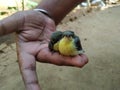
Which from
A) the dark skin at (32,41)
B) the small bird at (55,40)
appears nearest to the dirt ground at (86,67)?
the dark skin at (32,41)

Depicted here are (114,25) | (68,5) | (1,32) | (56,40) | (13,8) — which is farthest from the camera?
(13,8)

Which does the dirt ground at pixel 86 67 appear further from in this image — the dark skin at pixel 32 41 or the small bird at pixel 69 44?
the small bird at pixel 69 44

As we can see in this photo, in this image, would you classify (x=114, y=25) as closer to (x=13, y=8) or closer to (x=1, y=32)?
(x=13, y=8)

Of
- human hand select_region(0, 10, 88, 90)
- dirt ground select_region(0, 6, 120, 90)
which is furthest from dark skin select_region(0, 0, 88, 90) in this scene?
dirt ground select_region(0, 6, 120, 90)

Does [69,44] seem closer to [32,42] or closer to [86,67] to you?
[32,42]

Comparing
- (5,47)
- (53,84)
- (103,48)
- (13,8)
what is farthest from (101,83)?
(13,8)

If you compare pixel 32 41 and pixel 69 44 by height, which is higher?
pixel 69 44


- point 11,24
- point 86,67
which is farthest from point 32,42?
point 86,67
